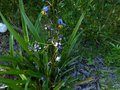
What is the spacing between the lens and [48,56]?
2.04m

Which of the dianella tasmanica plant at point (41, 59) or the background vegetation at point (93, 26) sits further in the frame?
the background vegetation at point (93, 26)

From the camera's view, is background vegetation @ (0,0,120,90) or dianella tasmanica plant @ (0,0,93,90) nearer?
dianella tasmanica plant @ (0,0,93,90)

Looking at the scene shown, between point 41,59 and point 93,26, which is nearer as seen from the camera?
point 41,59

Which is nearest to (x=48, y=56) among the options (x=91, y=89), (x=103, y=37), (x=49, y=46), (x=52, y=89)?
(x=49, y=46)

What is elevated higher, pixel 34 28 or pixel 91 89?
pixel 34 28

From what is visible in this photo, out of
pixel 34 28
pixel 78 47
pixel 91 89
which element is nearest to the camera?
pixel 34 28

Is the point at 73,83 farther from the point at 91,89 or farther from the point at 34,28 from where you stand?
the point at 34,28

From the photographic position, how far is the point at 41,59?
79.2 inches

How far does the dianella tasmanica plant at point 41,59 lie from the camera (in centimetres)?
191

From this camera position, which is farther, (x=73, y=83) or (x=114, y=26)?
(x=114, y=26)

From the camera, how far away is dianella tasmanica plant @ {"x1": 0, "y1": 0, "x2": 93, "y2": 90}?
1.91m

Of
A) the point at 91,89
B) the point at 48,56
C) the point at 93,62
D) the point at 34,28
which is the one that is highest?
the point at 34,28

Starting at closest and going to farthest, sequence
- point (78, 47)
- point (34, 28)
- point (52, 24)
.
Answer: point (52, 24), point (34, 28), point (78, 47)

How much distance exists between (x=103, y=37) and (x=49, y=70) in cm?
56
